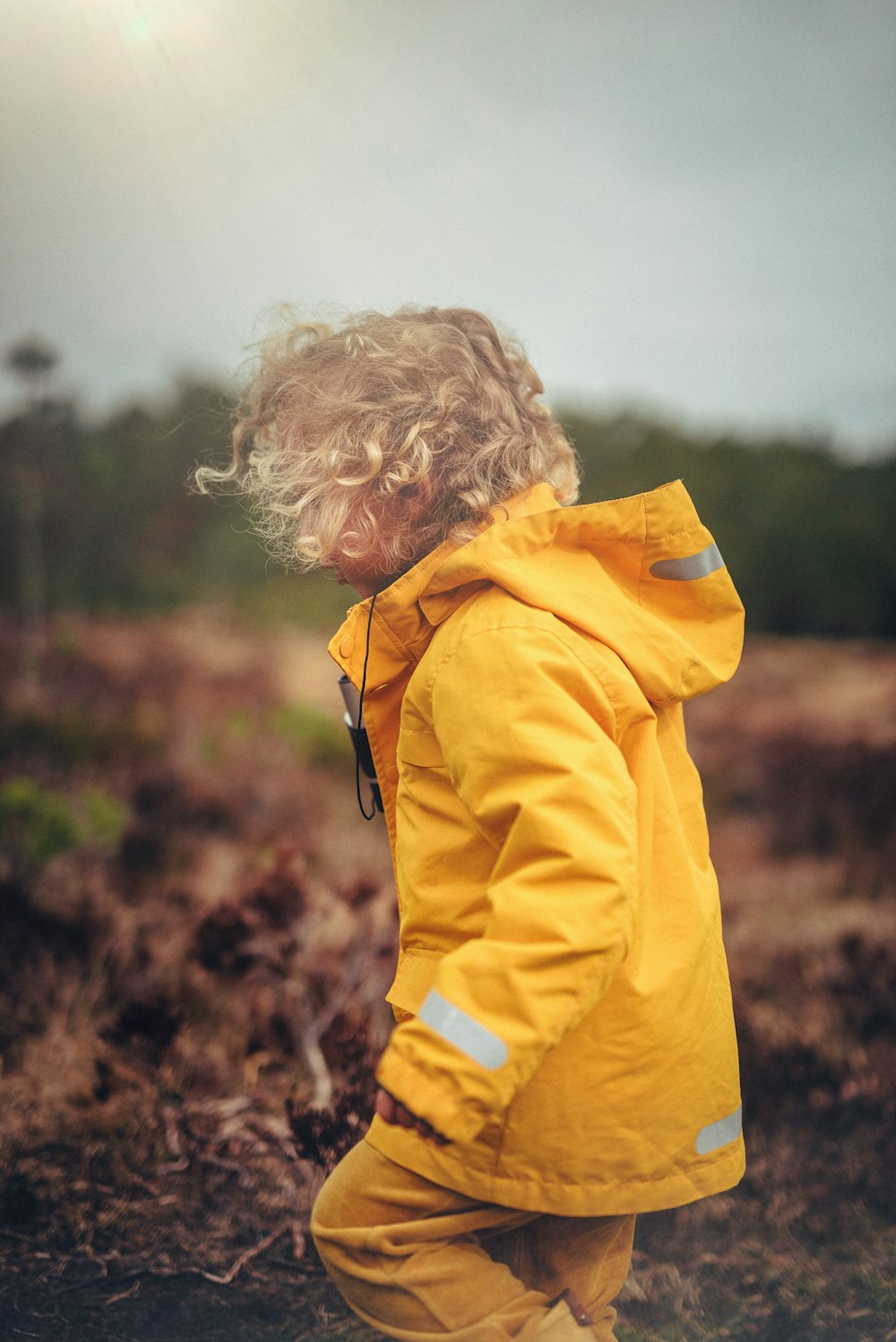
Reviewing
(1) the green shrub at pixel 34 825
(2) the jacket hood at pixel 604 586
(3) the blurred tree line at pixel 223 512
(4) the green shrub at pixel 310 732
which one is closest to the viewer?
(2) the jacket hood at pixel 604 586

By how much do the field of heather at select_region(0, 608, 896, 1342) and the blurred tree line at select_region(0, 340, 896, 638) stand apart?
0.77 m

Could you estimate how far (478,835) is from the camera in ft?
4.33

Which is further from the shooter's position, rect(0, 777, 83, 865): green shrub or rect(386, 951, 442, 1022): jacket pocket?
rect(0, 777, 83, 865): green shrub

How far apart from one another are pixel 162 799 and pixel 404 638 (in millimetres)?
3366

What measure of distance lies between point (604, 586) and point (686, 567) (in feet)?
0.50

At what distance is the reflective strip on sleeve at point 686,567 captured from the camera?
144 cm

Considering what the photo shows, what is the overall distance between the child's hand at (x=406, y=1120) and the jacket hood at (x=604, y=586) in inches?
24.2

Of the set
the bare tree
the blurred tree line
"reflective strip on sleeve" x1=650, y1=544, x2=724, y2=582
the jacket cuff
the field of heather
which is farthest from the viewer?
the blurred tree line

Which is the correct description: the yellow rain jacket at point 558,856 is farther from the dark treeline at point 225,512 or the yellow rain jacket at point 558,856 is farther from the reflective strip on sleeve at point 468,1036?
the dark treeline at point 225,512

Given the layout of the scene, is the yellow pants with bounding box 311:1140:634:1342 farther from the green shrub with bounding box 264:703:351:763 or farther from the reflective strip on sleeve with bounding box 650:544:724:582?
the green shrub with bounding box 264:703:351:763

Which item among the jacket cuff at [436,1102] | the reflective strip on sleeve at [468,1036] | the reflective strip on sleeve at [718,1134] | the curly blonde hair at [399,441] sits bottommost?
the reflective strip on sleeve at [718,1134]

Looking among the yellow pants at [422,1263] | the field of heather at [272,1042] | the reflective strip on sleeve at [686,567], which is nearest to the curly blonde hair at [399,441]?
the reflective strip on sleeve at [686,567]

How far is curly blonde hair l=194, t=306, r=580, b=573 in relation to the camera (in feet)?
4.85

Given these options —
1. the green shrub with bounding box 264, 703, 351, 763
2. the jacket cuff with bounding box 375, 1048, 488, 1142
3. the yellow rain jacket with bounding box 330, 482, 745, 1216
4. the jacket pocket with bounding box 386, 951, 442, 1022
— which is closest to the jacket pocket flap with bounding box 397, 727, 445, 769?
the yellow rain jacket with bounding box 330, 482, 745, 1216
